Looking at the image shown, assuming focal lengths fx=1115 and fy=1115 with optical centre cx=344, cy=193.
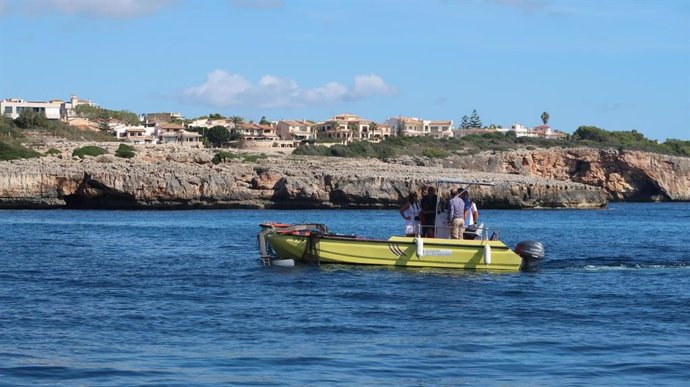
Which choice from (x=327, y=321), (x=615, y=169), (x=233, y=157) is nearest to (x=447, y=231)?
(x=327, y=321)

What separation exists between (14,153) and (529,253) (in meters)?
50.5

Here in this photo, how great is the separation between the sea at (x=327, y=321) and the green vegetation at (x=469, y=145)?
65024 millimetres

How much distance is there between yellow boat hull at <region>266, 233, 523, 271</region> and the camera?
26641mm

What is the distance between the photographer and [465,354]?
645 inches

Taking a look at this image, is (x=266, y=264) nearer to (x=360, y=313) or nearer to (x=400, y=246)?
(x=400, y=246)

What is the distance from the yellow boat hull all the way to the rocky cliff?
2914 cm

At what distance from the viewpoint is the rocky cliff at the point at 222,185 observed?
61.9m

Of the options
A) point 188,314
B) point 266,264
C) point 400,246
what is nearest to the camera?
point 188,314

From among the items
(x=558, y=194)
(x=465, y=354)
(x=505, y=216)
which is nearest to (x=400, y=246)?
(x=465, y=354)

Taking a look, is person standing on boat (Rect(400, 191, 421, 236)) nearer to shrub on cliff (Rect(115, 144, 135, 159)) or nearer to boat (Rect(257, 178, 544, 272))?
boat (Rect(257, 178, 544, 272))

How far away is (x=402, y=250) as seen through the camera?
87.6 ft

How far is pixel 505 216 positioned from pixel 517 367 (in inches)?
1863

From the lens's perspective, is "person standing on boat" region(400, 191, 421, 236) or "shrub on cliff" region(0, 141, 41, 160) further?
"shrub on cliff" region(0, 141, 41, 160)

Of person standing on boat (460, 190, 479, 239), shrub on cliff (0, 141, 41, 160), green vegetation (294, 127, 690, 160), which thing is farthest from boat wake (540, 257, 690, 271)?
green vegetation (294, 127, 690, 160)
